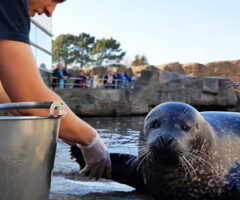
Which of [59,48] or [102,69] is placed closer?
[102,69]

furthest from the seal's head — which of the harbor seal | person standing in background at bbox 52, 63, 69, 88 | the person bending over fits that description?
person standing in background at bbox 52, 63, 69, 88

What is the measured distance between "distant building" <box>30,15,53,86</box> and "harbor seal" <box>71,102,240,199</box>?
1186cm

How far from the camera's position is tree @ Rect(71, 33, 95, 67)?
135 ft

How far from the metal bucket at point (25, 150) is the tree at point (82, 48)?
132 ft

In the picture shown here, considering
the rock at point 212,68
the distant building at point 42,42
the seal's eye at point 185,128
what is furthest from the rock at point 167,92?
the seal's eye at point 185,128

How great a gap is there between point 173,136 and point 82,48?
134ft

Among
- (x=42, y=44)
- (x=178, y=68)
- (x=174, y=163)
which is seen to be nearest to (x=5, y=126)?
(x=174, y=163)

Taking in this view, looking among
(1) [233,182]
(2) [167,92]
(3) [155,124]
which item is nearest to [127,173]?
(3) [155,124]

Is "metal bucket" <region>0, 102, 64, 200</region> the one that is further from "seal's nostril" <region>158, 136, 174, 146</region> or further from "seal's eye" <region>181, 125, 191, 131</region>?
"seal's eye" <region>181, 125, 191, 131</region>

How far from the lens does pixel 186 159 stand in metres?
1.86

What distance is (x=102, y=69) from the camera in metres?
26.5

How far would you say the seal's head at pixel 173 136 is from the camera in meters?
1.76

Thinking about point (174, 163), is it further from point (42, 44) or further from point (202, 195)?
point (42, 44)

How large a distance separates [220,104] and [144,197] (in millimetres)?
11377
